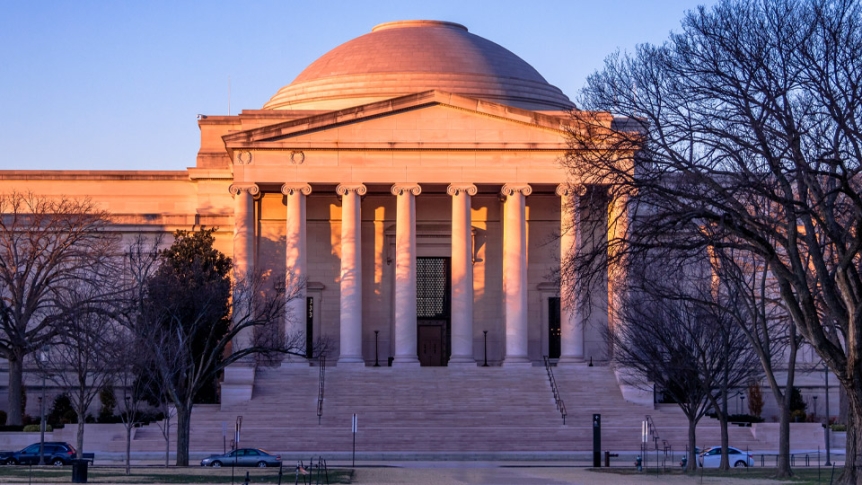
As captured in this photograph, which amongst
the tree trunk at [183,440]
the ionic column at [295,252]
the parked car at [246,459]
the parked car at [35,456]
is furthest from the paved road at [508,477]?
the ionic column at [295,252]

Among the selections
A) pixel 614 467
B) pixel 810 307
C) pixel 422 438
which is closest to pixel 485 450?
pixel 422 438

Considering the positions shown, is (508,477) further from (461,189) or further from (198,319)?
(461,189)

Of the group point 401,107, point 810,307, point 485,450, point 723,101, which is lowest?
point 485,450

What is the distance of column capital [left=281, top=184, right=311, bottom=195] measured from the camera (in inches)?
2525

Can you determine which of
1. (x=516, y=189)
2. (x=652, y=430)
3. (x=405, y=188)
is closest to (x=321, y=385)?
(x=405, y=188)

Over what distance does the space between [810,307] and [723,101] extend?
4.87 meters

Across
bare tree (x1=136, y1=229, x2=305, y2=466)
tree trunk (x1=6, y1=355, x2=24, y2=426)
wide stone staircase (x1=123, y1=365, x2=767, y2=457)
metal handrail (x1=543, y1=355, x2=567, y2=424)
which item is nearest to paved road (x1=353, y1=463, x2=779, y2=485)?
bare tree (x1=136, y1=229, x2=305, y2=466)

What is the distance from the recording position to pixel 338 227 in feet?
227

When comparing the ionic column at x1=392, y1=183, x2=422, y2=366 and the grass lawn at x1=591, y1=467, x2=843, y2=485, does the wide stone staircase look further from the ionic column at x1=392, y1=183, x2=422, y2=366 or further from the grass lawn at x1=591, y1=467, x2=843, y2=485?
the grass lawn at x1=591, y1=467, x2=843, y2=485

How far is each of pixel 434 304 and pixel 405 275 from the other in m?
6.74

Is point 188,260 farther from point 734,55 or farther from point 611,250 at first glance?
point 734,55

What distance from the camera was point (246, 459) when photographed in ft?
156

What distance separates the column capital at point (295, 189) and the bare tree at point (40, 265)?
9338 millimetres

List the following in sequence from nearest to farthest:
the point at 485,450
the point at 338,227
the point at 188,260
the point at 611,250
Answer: the point at 611,250 → the point at 485,450 → the point at 188,260 → the point at 338,227
